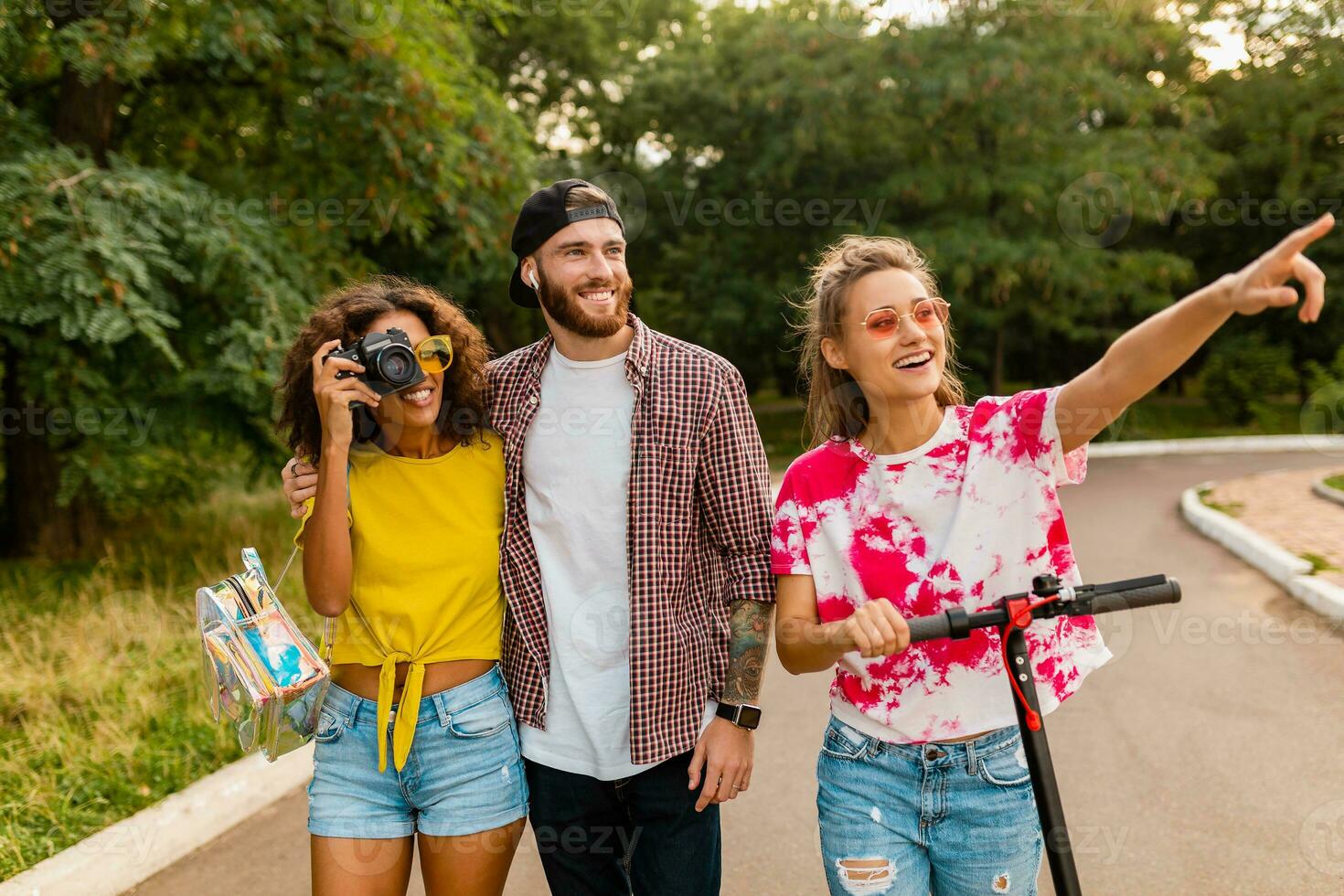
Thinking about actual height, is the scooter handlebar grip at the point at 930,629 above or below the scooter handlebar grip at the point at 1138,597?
below

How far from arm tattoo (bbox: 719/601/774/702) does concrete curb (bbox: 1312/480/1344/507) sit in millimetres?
11000

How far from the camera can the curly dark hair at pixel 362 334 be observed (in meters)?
2.67

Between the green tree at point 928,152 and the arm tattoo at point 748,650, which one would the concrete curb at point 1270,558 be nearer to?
the arm tattoo at point 748,650

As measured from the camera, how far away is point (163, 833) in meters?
4.18

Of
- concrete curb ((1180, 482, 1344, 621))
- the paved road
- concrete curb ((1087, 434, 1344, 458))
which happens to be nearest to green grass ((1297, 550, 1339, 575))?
concrete curb ((1180, 482, 1344, 621))

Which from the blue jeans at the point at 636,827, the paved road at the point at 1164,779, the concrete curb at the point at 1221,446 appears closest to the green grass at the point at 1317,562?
the paved road at the point at 1164,779

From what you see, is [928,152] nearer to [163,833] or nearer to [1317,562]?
[1317,562]

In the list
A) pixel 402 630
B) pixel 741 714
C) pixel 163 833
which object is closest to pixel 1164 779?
pixel 741 714

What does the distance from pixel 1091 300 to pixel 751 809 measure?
20648 mm

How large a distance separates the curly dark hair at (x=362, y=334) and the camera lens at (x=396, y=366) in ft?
0.73

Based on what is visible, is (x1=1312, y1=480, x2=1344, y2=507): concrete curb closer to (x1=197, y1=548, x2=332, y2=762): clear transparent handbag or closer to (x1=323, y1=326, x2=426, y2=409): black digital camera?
(x1=323, y1=326, x2=426, y2=409): black digital camera

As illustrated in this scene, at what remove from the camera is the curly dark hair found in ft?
8.75

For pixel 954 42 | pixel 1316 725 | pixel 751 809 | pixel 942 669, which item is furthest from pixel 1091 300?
pixel 942 669

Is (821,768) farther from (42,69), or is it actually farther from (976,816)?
(42,69)
